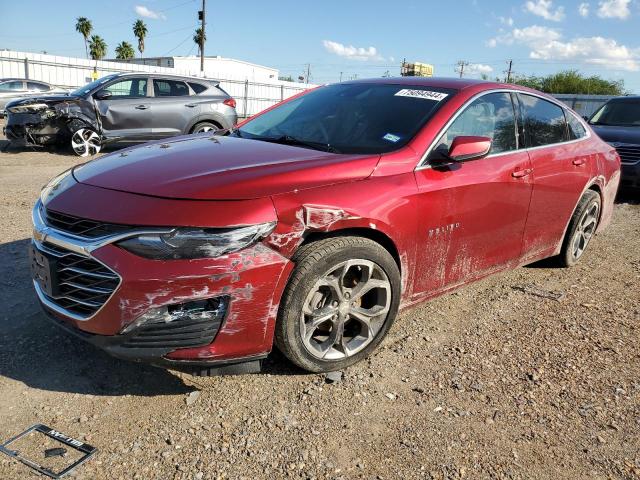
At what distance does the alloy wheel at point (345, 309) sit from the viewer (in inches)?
108

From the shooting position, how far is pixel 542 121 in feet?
14.0

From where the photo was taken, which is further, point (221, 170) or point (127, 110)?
point (127, 110)

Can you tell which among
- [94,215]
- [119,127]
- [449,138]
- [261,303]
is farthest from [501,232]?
[119,127]

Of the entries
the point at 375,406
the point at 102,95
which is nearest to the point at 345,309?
the point at 375,406

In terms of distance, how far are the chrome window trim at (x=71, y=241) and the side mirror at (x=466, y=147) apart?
1782 millimetres

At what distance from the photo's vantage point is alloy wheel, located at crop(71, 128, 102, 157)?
412 inches

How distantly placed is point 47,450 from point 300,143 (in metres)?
2.16

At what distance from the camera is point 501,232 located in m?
3.73

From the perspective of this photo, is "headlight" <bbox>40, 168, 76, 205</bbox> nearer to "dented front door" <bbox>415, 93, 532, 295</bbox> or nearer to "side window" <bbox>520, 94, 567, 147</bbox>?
"dented front door" <bbox>415, 93, 532, 295</bbox>

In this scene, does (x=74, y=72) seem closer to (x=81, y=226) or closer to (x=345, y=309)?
(x=81, y=226)

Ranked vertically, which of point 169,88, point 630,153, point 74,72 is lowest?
point 630,153

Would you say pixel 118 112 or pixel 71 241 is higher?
pixel 118 112

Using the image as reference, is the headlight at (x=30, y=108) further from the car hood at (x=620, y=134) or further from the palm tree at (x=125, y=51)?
the palm tree at (x=125, y=51)

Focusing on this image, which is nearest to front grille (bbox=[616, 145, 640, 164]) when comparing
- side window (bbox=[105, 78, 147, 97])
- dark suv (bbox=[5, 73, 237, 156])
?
dark suv (bbox=[5, 73, 237, 156])
